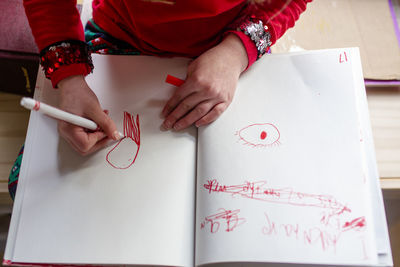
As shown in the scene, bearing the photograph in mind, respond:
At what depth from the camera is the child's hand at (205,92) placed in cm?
46

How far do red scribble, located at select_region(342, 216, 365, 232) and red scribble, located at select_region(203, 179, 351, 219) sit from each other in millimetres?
14

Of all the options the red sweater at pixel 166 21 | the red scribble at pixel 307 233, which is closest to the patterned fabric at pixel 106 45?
the red sweater at pixel 166 21

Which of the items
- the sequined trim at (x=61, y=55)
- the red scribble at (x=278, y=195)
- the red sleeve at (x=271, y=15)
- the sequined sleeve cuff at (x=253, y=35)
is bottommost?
the red scribble at (x=278, y=195)

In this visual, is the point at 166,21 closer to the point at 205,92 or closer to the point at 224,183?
the point at 205,92

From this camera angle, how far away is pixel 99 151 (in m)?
0.46

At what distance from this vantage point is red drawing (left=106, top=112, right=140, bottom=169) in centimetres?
45

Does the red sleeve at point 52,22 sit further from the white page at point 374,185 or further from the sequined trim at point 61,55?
the white page at point 374,185

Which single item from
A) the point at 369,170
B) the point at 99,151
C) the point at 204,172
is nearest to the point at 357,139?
the point at 369,170

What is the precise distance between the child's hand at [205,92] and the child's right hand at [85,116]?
0.28 ft

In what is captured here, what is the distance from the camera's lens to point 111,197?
0.43m

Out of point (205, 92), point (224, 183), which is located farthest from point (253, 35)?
point (224, 183)

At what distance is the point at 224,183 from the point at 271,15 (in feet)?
0.92

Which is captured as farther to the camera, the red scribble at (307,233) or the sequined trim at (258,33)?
the sequined trim at (258,33)

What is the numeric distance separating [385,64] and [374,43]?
56 millimetres
